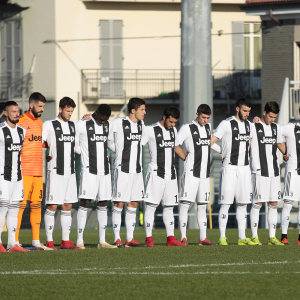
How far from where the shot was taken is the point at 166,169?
11.1 m

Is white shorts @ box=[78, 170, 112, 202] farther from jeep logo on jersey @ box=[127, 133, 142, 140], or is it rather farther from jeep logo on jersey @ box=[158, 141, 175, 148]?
jeep logo on jersey @ box=[158, 141, 175, 148]

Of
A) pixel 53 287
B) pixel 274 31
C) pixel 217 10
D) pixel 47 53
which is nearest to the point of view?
pixel 53 287

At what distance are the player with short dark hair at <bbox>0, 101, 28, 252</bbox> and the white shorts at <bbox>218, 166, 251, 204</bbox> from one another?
3155 millimetres

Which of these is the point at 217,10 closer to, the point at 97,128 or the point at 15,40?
the point at 15,40

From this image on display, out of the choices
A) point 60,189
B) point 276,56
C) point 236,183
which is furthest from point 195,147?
point 276,56

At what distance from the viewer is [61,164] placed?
1059 centimetres

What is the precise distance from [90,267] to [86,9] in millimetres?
22887

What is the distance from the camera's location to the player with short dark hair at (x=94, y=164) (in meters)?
10.7

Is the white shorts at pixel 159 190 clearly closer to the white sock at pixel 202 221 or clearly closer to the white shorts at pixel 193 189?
the white shorts at pixel 193 189

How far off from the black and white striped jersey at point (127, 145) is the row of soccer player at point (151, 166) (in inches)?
0.6

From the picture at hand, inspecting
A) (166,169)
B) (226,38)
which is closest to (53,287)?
(166,169)

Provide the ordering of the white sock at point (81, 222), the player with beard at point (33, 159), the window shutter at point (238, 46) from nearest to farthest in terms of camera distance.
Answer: the player with beard at point (33, 159), the white sock at point (81, 222), the window shutter at point (238, 46)

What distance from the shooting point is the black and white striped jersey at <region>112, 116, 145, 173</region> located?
10961mm

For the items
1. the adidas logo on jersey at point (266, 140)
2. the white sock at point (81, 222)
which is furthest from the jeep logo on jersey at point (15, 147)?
the adidas logo on jersey at point (266, 140)
